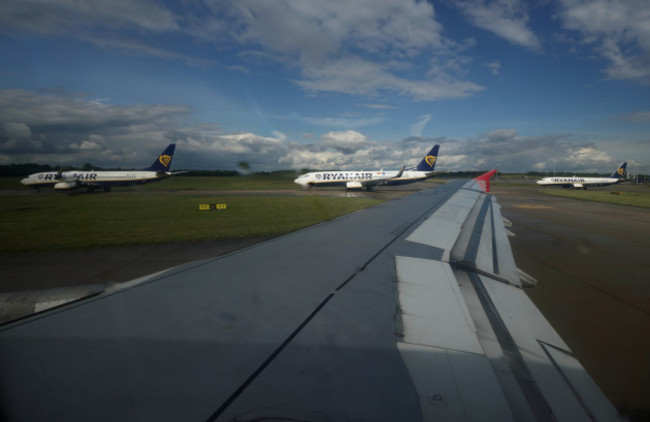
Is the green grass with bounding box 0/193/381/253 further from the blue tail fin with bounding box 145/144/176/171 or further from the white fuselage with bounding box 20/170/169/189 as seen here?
the blue tail fin with bounding box 145/144/176/171

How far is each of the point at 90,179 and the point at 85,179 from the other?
45cm

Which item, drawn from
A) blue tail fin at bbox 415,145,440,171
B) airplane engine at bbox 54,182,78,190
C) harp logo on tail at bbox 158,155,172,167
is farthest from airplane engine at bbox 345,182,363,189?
airplane engine at bbox 54,182,78,190

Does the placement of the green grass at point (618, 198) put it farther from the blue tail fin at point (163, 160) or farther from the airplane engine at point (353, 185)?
the blue tail fin at point (163, 160)

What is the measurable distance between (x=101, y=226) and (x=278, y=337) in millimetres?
13983

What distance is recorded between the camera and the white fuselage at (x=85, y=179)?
32375 mm

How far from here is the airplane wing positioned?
86cm

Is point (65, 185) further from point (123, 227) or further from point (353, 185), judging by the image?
point (353, 185)

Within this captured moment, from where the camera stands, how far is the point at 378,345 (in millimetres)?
1229

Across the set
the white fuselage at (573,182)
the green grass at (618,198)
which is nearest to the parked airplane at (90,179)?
the green grass at (618,198)

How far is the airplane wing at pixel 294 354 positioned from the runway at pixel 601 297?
214 centimetres

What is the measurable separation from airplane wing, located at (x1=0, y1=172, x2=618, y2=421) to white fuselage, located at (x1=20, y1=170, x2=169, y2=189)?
3935cm

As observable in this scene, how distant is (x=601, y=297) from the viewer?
16.0 feet

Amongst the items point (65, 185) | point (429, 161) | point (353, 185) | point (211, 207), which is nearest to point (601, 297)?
point (211, 207)

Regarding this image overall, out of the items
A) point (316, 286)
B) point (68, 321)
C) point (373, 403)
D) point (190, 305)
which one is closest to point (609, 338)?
point (316, 286)
